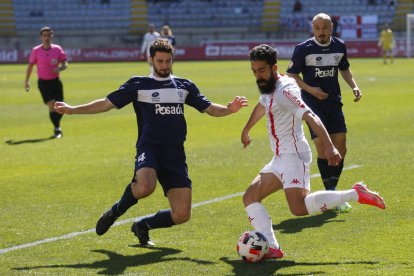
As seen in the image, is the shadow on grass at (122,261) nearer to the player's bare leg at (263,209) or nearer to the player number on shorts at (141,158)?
the player's bare leg at (263,209)

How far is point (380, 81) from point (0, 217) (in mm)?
24848

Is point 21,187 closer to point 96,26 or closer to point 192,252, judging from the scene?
point 192,252

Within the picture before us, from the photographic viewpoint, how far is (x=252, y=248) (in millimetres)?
8062

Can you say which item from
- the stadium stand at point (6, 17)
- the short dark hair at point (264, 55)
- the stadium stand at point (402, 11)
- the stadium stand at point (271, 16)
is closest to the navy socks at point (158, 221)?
the short dark hair at point (264, 55)

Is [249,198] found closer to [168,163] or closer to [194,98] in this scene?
[168,163]

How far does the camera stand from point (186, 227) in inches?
393

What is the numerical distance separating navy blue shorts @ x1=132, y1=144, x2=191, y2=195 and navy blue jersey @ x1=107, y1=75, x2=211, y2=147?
0.06 m

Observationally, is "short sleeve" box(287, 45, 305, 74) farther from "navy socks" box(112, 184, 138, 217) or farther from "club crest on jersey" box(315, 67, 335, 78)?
"navy socks" box(112, 184, 138, 217)

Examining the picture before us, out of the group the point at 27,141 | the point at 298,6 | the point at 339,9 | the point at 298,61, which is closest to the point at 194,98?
the point at 298,61

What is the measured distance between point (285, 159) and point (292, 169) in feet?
0.50

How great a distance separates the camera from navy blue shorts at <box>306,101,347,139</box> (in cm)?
1130

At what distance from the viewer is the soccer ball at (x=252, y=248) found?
806 cm

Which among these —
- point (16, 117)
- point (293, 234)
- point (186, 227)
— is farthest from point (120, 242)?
point (16, 117)

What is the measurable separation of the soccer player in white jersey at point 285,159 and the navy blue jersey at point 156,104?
34.3 inches
